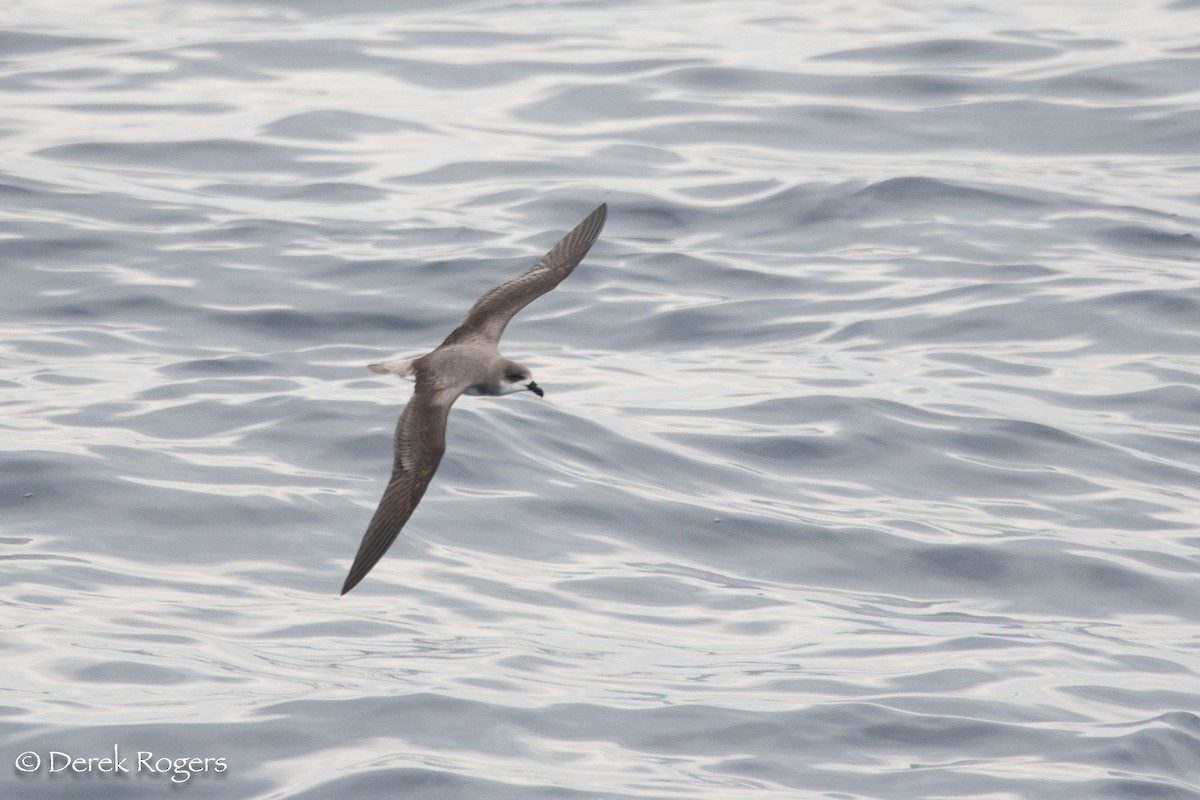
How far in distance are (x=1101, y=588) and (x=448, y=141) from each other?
9.28 metres

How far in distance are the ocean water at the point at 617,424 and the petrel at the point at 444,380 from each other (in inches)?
33.6

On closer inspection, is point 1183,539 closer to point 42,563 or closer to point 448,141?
point 42,563

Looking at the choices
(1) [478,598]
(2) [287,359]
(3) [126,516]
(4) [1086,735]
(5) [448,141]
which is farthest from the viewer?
(5) [448,141]

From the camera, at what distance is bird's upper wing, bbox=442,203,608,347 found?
905 cm

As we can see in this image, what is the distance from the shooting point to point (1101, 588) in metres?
9.64

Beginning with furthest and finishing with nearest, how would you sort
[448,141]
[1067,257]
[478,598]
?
[448,141], [1067,257], [478,598]

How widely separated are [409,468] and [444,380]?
686mm

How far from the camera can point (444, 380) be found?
8219 mm

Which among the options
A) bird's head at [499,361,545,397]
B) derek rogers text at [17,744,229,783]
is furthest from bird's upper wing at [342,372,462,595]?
derek rogers text at [17,744,229,783]

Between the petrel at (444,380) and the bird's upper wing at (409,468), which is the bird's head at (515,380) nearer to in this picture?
the petrel at (444,380)

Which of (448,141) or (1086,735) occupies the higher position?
(448,141)

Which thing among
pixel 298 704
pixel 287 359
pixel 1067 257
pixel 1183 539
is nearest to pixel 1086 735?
pixel 1183 539

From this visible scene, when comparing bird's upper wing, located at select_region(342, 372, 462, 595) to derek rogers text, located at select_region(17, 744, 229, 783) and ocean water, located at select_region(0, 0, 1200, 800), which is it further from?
derek rogers text, located at select_region(17, 744, 229, 783)

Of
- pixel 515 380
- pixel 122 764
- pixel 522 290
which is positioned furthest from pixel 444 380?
pixel 122 764
